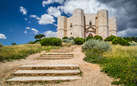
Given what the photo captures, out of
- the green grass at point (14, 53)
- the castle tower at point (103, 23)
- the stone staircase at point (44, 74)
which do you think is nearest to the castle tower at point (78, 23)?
the castle tower at point (103, 23)

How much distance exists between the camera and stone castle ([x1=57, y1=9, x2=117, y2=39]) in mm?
21328

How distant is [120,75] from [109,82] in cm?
52

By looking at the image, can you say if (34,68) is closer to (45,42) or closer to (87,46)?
(87,46)

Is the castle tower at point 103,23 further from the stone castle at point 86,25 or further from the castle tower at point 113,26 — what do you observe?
the castle tower at point 113,26

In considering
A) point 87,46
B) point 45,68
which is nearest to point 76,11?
point 87,46

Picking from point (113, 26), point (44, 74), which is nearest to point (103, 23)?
point (113, 26)

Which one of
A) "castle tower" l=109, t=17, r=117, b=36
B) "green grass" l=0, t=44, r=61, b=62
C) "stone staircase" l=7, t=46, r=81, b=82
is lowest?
Result: "stone staircase" l=7, t=46, r=81, b=82

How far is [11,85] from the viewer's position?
233 centimetres

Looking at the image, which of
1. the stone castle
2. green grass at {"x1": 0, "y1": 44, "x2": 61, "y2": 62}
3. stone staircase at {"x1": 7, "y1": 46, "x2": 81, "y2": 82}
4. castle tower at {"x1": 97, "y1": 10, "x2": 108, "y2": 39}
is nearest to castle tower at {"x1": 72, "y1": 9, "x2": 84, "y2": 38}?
the stone castle

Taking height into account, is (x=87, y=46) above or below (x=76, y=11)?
below

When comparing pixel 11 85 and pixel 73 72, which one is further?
pixel 73 72

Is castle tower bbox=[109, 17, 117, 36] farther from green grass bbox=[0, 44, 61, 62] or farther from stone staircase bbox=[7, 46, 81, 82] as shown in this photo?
stone staircase bbox=[7, 46, 81, 82]

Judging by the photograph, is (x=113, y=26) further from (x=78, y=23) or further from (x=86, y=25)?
(x=78, y=23)

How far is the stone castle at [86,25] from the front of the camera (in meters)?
21.3
